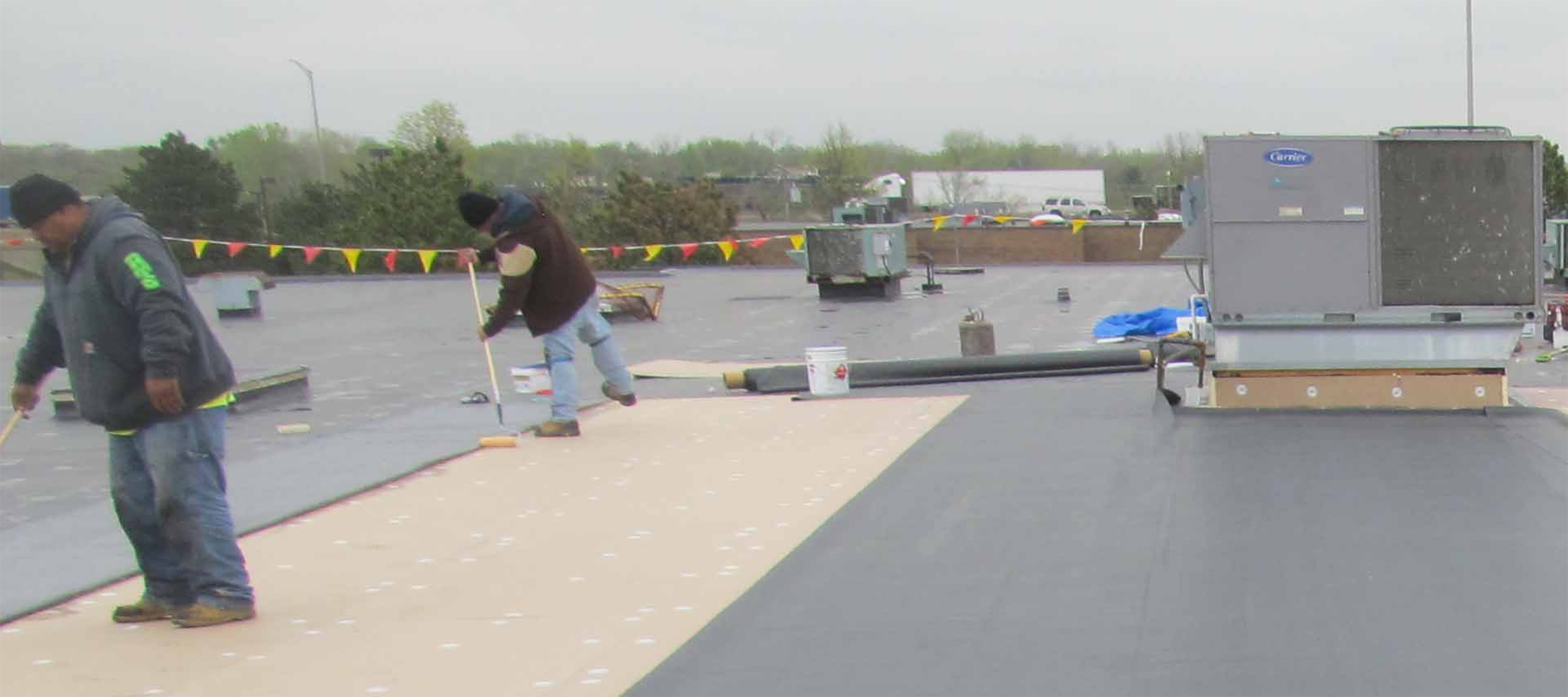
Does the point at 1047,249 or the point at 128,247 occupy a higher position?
the point at 128,247

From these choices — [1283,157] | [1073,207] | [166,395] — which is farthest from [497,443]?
[1073,207]

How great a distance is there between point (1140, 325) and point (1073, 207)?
2626 inches

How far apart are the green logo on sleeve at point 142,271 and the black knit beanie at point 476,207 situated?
12.3ft

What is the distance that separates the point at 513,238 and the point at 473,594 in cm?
368

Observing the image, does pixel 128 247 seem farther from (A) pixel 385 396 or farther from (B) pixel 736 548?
(A) pixel 385 396

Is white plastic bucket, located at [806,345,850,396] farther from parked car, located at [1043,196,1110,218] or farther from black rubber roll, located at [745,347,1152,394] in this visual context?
parked car, located at [1043,196,1110,218]

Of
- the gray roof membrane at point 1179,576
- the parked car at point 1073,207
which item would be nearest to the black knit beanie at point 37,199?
the gray roof membrane at point 1179,576

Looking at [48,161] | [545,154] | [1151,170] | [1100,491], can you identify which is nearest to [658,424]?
[1100,491]

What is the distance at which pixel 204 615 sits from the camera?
16.0 ft

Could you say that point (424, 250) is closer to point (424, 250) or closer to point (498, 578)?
point (424, 250)

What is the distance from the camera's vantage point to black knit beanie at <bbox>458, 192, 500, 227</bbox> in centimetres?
847

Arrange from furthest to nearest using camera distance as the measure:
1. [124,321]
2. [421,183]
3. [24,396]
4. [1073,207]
A: 1. [1073,207]
2. [421,183]
3. [24,396]
4. [124,321]

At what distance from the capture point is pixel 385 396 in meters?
12.2

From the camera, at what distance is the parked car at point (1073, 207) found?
7181cm
